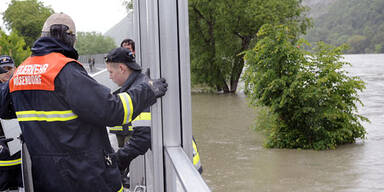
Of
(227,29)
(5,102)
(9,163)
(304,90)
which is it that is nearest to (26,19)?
(227,29)

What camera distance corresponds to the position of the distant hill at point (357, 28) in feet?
324

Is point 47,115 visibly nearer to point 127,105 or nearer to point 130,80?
point 127,105

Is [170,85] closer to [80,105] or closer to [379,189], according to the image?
[80,105]

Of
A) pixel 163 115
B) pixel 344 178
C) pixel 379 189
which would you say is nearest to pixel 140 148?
pixel 163 115

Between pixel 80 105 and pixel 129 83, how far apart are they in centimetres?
121

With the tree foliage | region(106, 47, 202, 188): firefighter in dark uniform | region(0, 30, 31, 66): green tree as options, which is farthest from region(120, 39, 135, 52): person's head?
region(0, 30, 31, 66): green tree

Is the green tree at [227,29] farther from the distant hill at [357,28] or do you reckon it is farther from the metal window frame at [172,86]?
the distant hill at [357,28]

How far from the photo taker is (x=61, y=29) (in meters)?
2.50

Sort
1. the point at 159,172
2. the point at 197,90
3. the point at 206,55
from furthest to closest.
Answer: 1. the point at 197,90
2. the point at 206,55
3. the point at 159,172

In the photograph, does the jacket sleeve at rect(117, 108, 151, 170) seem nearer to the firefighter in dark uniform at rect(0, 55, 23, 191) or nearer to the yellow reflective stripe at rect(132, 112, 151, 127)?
the yellow reflective stripe at rect(132, 112, 151, 127)

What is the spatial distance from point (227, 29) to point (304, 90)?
48.7ft

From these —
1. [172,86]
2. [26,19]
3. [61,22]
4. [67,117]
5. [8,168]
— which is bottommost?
[8,168]

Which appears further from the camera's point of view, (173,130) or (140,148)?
(140,148)

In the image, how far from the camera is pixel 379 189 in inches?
372
